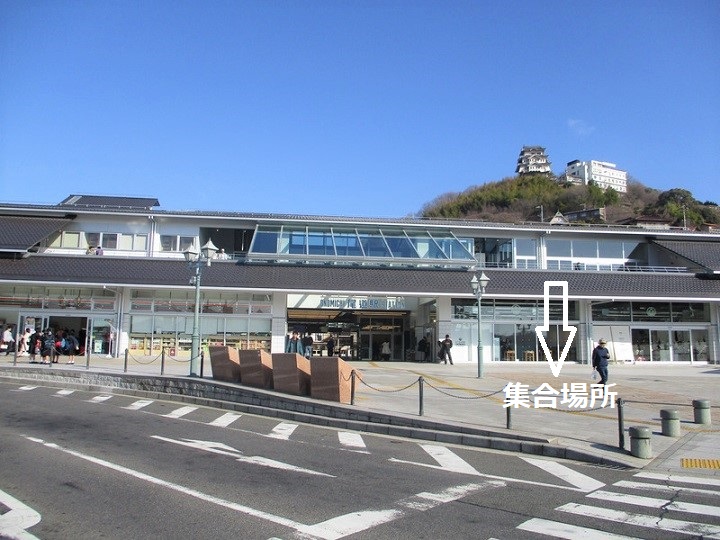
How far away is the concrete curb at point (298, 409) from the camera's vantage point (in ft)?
35.1

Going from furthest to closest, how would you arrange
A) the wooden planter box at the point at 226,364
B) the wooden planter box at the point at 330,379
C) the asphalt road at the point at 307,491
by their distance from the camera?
the wooden planter box at the point at 226,364 < the wooden planter box at the point at 330,379 < the asphalt road at the point at 307,491

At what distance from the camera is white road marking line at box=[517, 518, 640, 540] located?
19.4 feet

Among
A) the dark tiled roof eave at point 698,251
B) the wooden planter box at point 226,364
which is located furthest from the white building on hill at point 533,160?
the wooden planter box at point 226,364

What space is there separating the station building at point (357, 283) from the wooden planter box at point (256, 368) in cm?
1236

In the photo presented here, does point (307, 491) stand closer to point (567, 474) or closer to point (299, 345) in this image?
point (567, 474)

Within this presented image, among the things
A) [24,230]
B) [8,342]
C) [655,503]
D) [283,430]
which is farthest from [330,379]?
[24,230]

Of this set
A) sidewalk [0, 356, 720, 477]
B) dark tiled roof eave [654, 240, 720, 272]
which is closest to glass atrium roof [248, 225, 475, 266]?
sidewalk [0, 356, 720, 477]

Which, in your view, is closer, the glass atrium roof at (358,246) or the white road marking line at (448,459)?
the white road marking line at (448,459)

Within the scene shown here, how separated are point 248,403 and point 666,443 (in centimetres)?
1022

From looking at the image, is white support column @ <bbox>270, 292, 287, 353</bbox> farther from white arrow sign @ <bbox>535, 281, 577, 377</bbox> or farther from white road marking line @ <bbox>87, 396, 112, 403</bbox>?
white arrow sign @ <bbox>535, 281, 577, 377</bbox>

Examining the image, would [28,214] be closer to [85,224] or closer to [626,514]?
[85,224]

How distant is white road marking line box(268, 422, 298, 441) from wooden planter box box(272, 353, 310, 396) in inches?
79.8

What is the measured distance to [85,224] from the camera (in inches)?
1303

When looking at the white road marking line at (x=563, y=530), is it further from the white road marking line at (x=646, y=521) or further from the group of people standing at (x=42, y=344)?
the group of people standing at (x=42, y=344)
